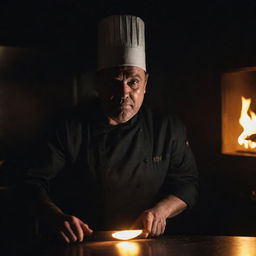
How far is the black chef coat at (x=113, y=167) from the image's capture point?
1671mm

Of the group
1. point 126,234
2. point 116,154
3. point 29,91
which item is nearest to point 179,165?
point 116,154

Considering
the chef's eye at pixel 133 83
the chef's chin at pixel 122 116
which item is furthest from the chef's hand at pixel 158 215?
the chef's eye at pixel 133 83

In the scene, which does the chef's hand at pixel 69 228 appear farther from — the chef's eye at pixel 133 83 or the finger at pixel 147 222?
the chef's eye at pixel 133 83

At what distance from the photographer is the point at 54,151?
164 centimetres

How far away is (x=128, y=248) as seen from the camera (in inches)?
44.5

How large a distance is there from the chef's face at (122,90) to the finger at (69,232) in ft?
2.08

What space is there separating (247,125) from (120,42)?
2.86ft

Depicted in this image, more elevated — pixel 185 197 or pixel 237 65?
pixel 237 65

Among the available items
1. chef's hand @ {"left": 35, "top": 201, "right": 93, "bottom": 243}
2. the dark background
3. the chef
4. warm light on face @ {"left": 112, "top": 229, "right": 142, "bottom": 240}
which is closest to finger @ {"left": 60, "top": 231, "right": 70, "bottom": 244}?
chef's hand @ {"left": 35, "top": 201, "right": 93, "bottom": 243}

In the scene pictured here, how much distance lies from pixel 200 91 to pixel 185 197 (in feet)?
2.51

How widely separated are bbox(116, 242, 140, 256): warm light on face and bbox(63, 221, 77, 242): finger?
0.56 ft

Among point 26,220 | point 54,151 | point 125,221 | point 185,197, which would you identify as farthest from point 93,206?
point 26,220

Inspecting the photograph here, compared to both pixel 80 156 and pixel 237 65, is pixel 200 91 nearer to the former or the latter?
pixel 237 65

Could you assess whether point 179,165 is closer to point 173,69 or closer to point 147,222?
point 147,222
